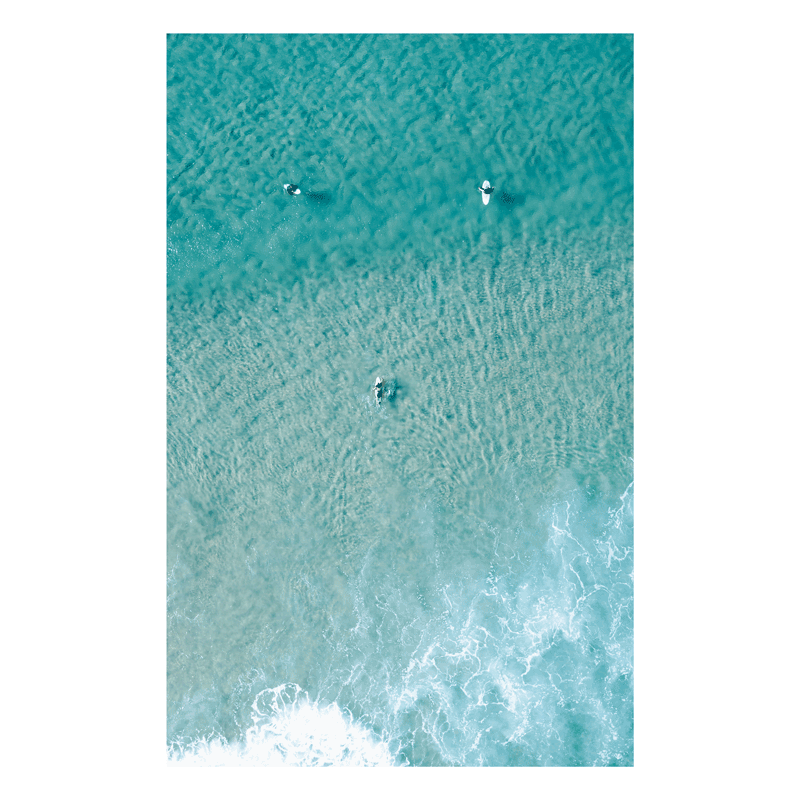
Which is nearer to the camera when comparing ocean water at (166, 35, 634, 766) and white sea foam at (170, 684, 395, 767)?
white sea foam at (170, 684, 395, 767)

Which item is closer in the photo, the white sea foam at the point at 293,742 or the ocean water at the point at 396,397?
the white sea foam at the point at 293,742

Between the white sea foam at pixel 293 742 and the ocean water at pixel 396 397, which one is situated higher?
the ocean water at pixel 396 397

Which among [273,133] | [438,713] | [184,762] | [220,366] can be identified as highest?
[273,133]

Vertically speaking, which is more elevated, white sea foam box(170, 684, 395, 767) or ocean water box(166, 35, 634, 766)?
ocean water box(166, 35, 634, 766)

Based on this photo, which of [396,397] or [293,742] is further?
[396,397]

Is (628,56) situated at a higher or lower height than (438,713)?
higher

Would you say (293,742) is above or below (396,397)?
below

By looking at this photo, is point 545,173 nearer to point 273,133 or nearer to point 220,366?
point 273,133

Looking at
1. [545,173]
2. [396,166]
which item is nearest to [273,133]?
[396,166]
